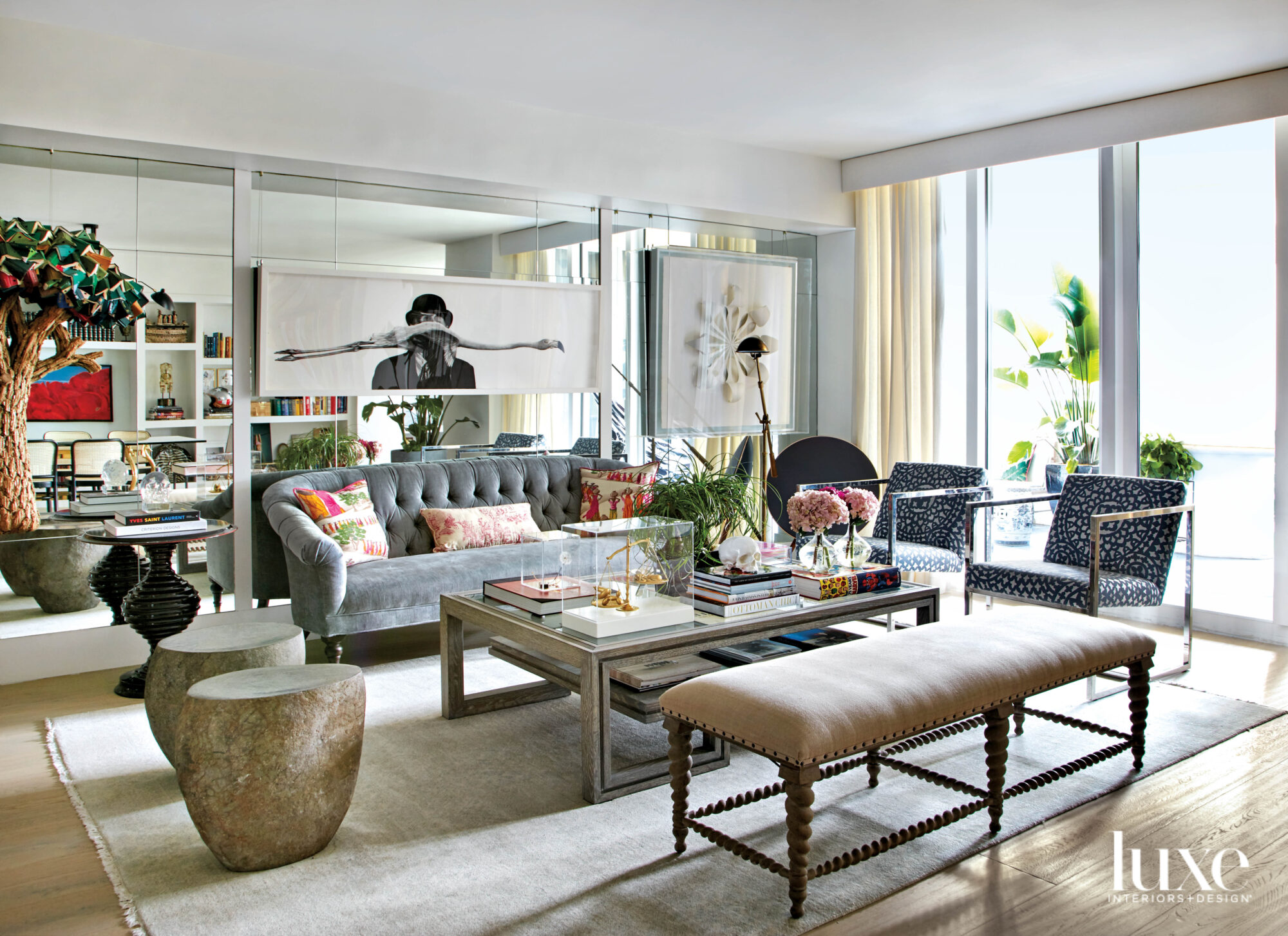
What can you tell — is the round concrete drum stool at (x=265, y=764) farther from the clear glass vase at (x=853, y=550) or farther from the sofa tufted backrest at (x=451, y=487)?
the sofa tufted backrest at (x=451, y=487)

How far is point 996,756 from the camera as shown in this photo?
2.69 meters

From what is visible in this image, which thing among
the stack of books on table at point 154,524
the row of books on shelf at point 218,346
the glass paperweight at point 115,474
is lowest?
the stack of books on table at point 154,524

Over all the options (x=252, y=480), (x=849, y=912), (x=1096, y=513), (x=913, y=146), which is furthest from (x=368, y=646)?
(x=913, y=146)

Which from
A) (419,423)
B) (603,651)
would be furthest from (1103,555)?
(419,423)

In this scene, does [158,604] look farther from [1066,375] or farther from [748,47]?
[1066,375]

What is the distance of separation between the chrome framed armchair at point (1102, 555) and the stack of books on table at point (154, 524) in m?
3.24

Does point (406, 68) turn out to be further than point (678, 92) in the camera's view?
No

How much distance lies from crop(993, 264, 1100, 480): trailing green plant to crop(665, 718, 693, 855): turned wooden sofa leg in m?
3.91

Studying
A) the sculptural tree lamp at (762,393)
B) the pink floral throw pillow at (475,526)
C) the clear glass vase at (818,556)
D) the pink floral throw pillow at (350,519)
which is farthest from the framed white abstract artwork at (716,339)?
the clear glass vase at (818,556)

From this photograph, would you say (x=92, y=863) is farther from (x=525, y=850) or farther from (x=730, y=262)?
(x=730, y=262)

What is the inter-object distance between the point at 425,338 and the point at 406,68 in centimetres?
131

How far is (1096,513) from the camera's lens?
14.7 ft

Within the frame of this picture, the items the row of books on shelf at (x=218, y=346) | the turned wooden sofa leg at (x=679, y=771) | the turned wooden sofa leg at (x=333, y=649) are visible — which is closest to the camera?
the turned wooden sofa leg at (x=679, y=771)

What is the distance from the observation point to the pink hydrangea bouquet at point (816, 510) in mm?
3562
